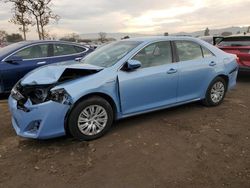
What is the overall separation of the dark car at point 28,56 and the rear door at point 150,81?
1880mm

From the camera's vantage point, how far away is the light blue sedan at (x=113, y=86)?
4.11 meters

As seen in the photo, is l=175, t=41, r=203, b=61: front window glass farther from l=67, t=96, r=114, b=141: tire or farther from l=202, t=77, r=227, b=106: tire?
l=67, t=96, r=114, b=141: tire

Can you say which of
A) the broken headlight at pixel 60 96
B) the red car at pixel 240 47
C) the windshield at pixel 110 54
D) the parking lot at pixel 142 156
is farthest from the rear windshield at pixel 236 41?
the broken headlight at pixel 60 96

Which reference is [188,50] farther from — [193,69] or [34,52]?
[34,52]

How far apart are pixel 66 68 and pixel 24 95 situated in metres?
0.73

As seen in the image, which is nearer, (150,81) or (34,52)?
(150,81)

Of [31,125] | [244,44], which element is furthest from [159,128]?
[244,44]

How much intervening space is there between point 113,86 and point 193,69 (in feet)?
5.93

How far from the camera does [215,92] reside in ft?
20.2

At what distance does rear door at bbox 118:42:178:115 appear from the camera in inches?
186

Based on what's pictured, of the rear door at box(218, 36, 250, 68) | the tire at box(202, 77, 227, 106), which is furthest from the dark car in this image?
the rear door at box(218, 36, 250, 68)

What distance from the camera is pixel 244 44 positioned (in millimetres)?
8828

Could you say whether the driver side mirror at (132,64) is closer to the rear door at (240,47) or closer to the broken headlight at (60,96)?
the broken headlight at (60,96)

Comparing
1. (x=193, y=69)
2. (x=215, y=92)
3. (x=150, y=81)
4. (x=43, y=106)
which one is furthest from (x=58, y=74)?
(x=215, y=92)
